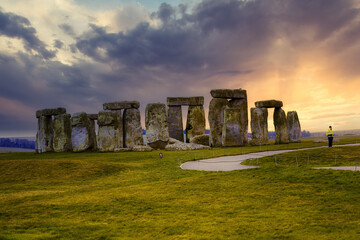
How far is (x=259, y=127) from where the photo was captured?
2936 centimetres

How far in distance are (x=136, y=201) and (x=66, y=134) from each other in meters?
23.4

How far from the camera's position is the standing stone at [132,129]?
2886 cm

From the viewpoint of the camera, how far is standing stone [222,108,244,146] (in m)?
27.6

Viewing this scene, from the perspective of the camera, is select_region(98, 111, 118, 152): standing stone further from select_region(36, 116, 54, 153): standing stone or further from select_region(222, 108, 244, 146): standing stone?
select_region(222, 108, 244, 146): standing stone

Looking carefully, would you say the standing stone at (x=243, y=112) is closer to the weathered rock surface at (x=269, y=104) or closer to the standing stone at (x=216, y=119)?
the weathered rock surface at (x=269, y=104)

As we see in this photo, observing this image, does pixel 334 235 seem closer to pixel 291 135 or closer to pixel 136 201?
pixel 136 201

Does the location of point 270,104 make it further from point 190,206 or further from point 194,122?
point 190,206

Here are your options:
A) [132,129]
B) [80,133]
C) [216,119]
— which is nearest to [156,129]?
[132,129]

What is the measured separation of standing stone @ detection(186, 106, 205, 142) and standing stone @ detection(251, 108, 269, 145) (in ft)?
18.7

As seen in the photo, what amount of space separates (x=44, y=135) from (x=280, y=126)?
22.3 meters

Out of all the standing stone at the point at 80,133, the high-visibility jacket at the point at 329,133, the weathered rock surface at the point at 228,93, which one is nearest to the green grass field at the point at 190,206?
the high-visibility jacket at the point at 329,133

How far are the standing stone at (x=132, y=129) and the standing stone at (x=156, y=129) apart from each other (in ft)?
3.39

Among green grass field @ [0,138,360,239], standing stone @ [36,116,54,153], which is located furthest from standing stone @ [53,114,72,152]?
green grass field @ [0,138,360,239]

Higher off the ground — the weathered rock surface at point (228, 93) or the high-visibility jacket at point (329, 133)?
the weathered rock surface at point (228, 93)
